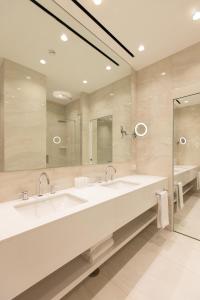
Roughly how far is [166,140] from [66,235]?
1.98 meters

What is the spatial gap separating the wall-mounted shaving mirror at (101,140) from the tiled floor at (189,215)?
1.41 m

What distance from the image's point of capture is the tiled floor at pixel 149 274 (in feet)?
4.16

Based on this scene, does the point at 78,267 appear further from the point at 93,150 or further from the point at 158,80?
the point at 158,80

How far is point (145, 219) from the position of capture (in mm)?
2121

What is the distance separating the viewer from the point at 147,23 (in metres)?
1.74

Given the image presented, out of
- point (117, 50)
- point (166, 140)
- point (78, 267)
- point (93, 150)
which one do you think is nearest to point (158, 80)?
point (117, 50)

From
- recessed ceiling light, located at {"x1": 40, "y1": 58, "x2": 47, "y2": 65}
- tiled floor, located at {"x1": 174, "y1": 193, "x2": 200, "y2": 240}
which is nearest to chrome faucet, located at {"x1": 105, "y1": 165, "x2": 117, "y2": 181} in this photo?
tiled floor, located at {"x1": 174, "y1": 193, "x2": 200, "y2": 240}

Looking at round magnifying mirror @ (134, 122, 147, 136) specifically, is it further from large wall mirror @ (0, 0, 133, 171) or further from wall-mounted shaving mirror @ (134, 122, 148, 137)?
large wall mirror @ (0, 0, 133, 171)

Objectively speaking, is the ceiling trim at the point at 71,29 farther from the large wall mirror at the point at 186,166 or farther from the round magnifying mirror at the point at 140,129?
the large wall mirror at the point at 186,166

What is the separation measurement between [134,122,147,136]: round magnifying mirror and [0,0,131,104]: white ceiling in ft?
2.99

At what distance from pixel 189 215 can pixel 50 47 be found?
2954 mm

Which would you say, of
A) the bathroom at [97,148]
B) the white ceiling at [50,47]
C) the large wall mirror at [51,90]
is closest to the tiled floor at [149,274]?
the bathroom at [97,148]

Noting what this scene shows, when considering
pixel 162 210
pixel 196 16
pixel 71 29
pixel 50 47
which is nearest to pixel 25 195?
pixel 50 47

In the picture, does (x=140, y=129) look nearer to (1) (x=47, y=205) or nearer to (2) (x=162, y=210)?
(2) (x=162, y=210)
